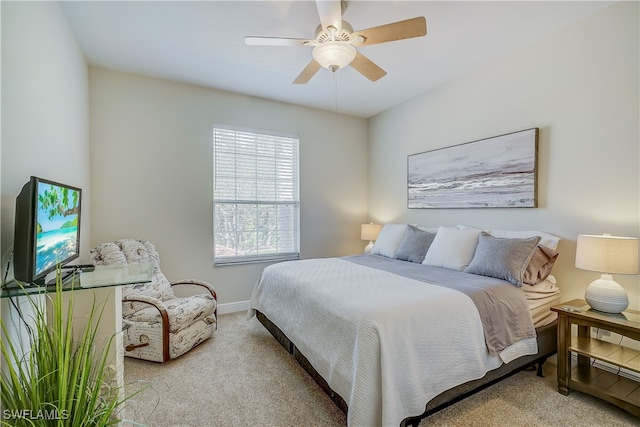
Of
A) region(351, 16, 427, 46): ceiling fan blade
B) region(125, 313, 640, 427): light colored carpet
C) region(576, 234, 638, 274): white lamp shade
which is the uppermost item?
region(351, 16, 427, 46): ceiling fan blade

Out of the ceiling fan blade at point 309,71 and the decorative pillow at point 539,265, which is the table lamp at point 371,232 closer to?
the decorative pillow at point 539,265

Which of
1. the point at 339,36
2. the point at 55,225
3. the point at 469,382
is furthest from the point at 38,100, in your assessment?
the point at 469,382

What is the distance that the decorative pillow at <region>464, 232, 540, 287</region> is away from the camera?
2.27m

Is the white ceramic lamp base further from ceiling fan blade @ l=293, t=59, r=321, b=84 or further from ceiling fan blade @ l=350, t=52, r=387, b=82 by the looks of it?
ceiling fan blade @ l=293, t=59, r=321, b=84

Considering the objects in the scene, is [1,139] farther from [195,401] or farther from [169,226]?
[169,226]

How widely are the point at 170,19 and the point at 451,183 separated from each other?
3.17 m

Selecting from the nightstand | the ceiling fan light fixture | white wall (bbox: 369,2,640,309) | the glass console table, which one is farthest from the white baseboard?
the nightstand

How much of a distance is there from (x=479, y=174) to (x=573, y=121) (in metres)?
0.87

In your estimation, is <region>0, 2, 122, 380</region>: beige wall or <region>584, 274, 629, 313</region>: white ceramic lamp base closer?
<region>0, 2, 122, 380</region>: beige wall

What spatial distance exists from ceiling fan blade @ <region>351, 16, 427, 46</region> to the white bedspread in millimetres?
1687

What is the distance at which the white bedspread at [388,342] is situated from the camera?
1506 millimetres

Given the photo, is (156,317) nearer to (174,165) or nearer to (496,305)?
(174,165)

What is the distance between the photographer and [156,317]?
2.51 metres

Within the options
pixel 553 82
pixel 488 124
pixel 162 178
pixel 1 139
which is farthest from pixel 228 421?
pixel 553 82
